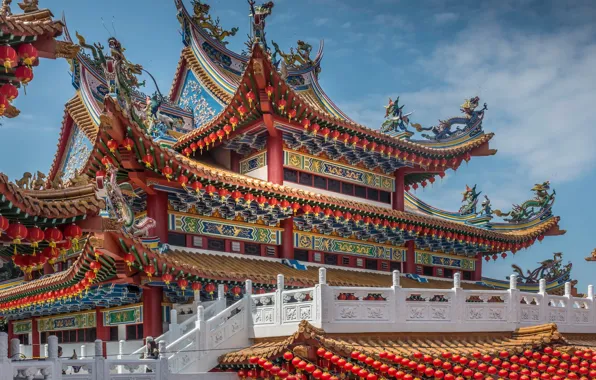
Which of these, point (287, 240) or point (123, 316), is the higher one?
point (287, 240)

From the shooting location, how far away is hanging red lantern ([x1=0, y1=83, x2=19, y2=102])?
8898mm

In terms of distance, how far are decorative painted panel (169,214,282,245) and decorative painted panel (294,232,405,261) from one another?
0.86 meters

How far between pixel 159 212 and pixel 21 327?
28.5 ft

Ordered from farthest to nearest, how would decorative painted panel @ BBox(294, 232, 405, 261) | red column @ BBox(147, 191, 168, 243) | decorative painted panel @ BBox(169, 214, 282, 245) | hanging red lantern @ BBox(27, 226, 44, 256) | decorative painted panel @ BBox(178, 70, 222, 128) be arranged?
decorative painted panel @ BBox(178, 70, 222, 128), decorative painted panel @ BBox(294, 232, 405, 261), decorative painted panel @ BBox(169, 214, 282, 245), red column @ BBox(147, 191, 168, 243), hanging red lantern @ BBox(27, 226, 44, 256)

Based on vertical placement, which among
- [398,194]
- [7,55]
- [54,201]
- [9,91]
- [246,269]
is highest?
[7,55]

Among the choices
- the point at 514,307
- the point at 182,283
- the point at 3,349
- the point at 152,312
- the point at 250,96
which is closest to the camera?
the point at 3,349

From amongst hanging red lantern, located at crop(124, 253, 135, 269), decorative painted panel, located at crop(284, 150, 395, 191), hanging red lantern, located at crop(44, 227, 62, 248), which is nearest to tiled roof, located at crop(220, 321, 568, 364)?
hanging red lantern, located at crop(124, 253, 135, 269)

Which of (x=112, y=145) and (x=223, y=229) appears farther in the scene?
(x=223, y=229)

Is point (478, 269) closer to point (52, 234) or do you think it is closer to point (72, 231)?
point (72, 231)

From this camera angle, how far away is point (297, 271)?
1633cm

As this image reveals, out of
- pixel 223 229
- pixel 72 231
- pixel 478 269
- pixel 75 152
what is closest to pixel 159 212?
pixel 223 229

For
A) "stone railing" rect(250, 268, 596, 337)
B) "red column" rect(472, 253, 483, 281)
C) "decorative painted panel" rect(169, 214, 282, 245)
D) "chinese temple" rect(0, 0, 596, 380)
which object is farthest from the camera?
"red column" rect(472, 253, 483, 281)

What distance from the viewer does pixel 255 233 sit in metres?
16.6

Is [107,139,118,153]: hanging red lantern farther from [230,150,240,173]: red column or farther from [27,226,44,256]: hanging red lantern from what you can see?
[230,150,240,173]: red column
